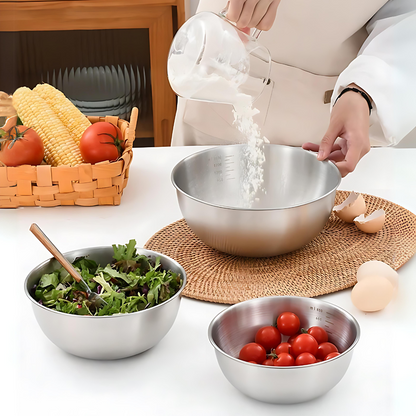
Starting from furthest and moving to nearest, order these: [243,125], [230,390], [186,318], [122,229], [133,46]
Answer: [133,46], [122,229], [243,125], [186,318], [230,390]

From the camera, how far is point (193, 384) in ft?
2.09

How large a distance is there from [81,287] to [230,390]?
0.77 feet

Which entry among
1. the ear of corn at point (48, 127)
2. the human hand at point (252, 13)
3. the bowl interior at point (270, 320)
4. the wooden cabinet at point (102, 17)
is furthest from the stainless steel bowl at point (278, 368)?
the wooden cabinet at point (102, 17)

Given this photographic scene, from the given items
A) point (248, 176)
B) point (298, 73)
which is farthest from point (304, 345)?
point (298, 73)

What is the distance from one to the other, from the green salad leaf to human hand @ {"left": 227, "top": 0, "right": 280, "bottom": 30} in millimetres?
434

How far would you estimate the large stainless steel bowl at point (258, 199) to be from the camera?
83cm

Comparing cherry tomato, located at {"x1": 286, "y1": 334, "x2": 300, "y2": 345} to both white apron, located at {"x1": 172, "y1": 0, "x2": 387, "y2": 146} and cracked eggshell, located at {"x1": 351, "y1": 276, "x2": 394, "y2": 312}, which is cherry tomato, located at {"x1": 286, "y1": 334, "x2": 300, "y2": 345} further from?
white apron, located at {"x1": 172, "y1": 0, "x2": 387, "y2": 146}

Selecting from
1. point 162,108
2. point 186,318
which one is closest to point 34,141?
point 186,318

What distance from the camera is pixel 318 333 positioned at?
64 cm

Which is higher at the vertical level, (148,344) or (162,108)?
(148,344)

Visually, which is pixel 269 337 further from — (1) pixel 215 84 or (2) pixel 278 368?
(1) pixel 215 84

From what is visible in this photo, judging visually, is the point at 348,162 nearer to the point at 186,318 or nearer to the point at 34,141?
the point at 186,318

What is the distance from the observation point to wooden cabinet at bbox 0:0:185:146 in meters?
2.33

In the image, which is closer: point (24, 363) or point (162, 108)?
point (24, 363)
